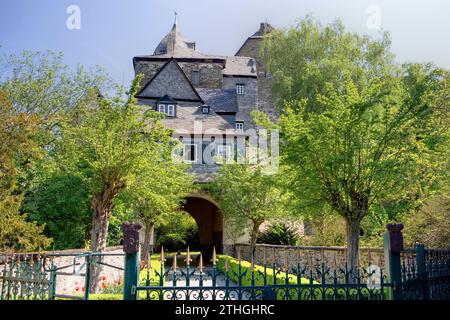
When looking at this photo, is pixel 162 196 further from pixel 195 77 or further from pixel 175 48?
pixel 175 48

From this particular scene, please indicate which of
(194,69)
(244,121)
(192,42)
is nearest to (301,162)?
(244,121)

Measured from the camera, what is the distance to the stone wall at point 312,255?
1378cm

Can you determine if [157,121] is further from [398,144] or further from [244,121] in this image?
[244,121]

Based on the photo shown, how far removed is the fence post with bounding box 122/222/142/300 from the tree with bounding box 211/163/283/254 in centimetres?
1397

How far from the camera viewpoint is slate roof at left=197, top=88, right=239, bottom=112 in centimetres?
3603

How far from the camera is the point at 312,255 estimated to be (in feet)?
54.5

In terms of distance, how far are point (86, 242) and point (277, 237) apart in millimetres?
10303

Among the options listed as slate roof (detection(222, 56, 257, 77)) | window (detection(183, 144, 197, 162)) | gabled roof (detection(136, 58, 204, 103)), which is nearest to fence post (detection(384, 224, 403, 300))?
window (detection(183, 144, 197, 162))

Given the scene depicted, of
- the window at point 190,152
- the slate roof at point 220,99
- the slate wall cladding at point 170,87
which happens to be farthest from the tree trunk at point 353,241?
the slate roof at point 220,99

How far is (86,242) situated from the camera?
1909cm

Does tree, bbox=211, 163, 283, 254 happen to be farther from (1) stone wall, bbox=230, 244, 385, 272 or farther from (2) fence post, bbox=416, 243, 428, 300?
(2) fence post, bbox=416, 243, 428, 300

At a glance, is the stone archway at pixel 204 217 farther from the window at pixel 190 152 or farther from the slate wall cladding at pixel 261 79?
the slate wall cladding at pixel 261 79

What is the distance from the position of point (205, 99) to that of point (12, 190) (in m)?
25.1
